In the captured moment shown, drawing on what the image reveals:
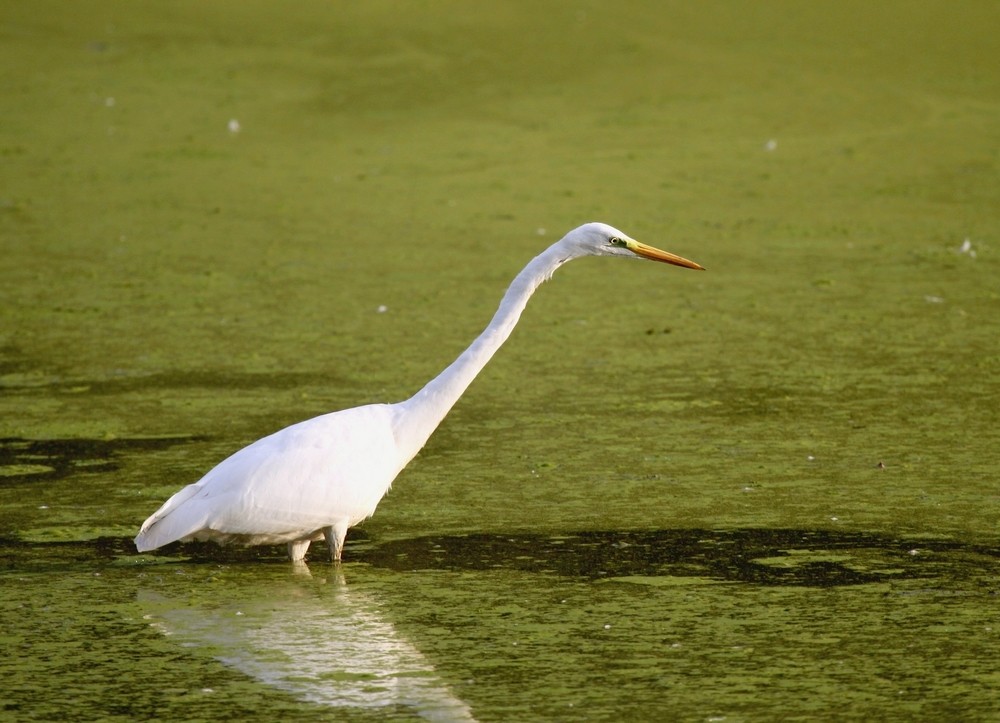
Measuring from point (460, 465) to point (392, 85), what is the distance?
23.0ft

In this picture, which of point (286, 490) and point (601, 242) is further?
point (601, 242)

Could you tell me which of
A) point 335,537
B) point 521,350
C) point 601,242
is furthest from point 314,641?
point 521,350

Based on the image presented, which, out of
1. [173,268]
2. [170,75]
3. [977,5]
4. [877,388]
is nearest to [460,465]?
[877,388]

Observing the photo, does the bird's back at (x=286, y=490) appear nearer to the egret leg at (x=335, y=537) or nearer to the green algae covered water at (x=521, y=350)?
the egret leg at (x=335, y=537)

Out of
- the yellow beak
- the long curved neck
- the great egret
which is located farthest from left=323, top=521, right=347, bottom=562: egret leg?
the yellow beak

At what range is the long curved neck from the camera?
4.08m

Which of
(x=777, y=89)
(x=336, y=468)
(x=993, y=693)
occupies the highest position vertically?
(x=777, y=89)

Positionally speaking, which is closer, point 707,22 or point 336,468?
point 336,468

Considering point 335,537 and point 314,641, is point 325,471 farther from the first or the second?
point 314,641

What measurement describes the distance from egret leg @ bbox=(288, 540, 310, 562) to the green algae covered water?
120 mm

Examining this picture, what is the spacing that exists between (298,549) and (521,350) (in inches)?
88.0

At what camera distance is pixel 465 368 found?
4.12 m

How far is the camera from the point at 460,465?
4.70m

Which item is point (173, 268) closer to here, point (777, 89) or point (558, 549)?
point (558, 549)
